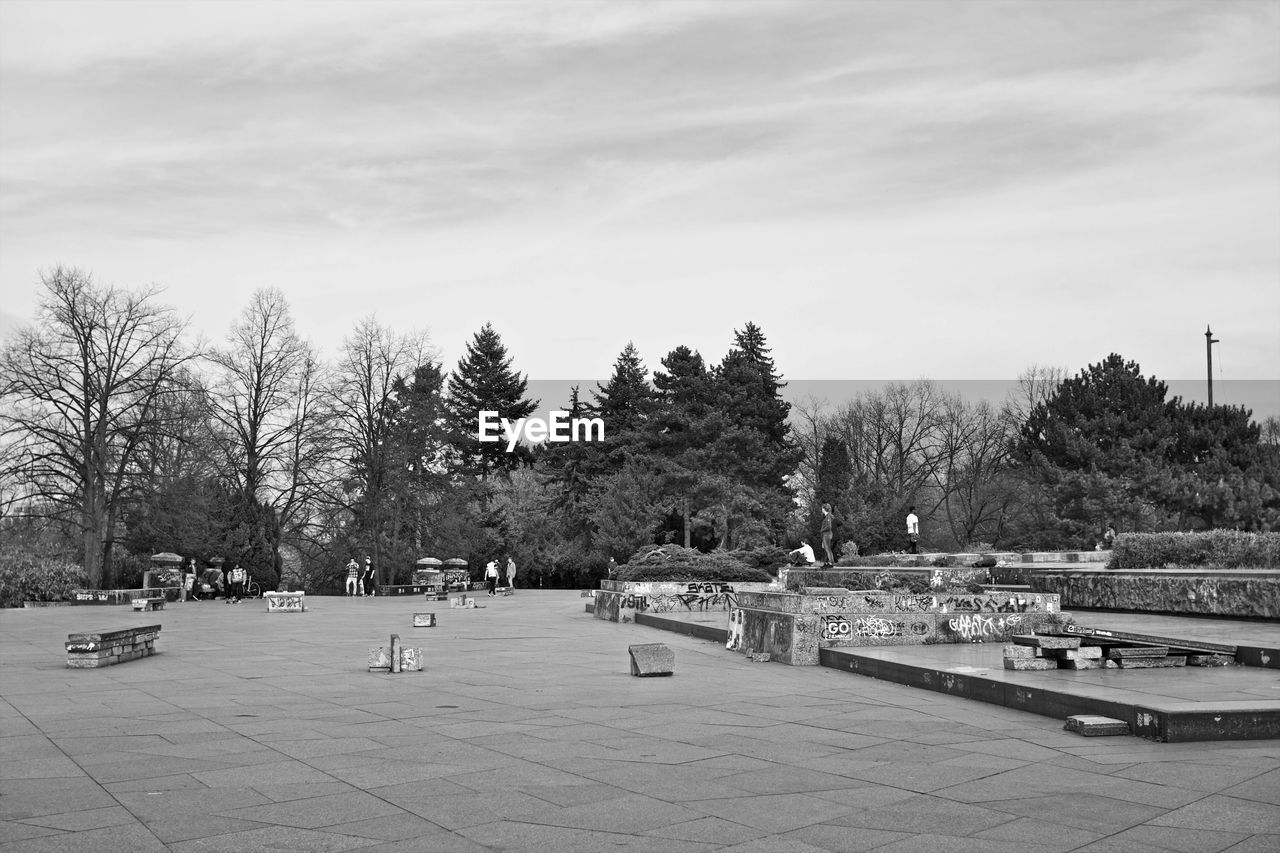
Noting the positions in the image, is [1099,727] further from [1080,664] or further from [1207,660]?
[1207,660]

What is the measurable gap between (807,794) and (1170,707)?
357 cm

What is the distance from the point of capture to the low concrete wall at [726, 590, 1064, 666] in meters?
16.1

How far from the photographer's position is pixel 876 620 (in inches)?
659

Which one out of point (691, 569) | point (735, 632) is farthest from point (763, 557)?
point (735, 632)

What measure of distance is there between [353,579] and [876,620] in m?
38.4

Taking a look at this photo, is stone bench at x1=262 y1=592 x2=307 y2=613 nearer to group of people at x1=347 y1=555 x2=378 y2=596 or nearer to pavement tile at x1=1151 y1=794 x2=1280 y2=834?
group of people at x1=347 y1=555 x2=378 y2=596

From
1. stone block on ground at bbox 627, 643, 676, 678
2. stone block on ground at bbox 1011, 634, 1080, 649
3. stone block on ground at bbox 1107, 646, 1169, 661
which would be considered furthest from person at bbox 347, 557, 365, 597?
stone block on ground at bbox 1107, 646, 1169, 661

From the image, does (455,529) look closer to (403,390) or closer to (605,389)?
(403,390)

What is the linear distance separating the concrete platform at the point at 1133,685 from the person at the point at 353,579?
3875 cm

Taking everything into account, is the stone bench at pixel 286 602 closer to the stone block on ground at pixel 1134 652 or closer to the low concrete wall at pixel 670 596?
the low concrete wall at pixel 670 596

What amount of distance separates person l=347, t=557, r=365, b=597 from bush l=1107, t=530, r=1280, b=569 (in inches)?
1345

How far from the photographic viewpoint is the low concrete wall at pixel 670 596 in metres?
26.5

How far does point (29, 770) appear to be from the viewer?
8.00 metres

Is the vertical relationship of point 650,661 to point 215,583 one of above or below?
above
